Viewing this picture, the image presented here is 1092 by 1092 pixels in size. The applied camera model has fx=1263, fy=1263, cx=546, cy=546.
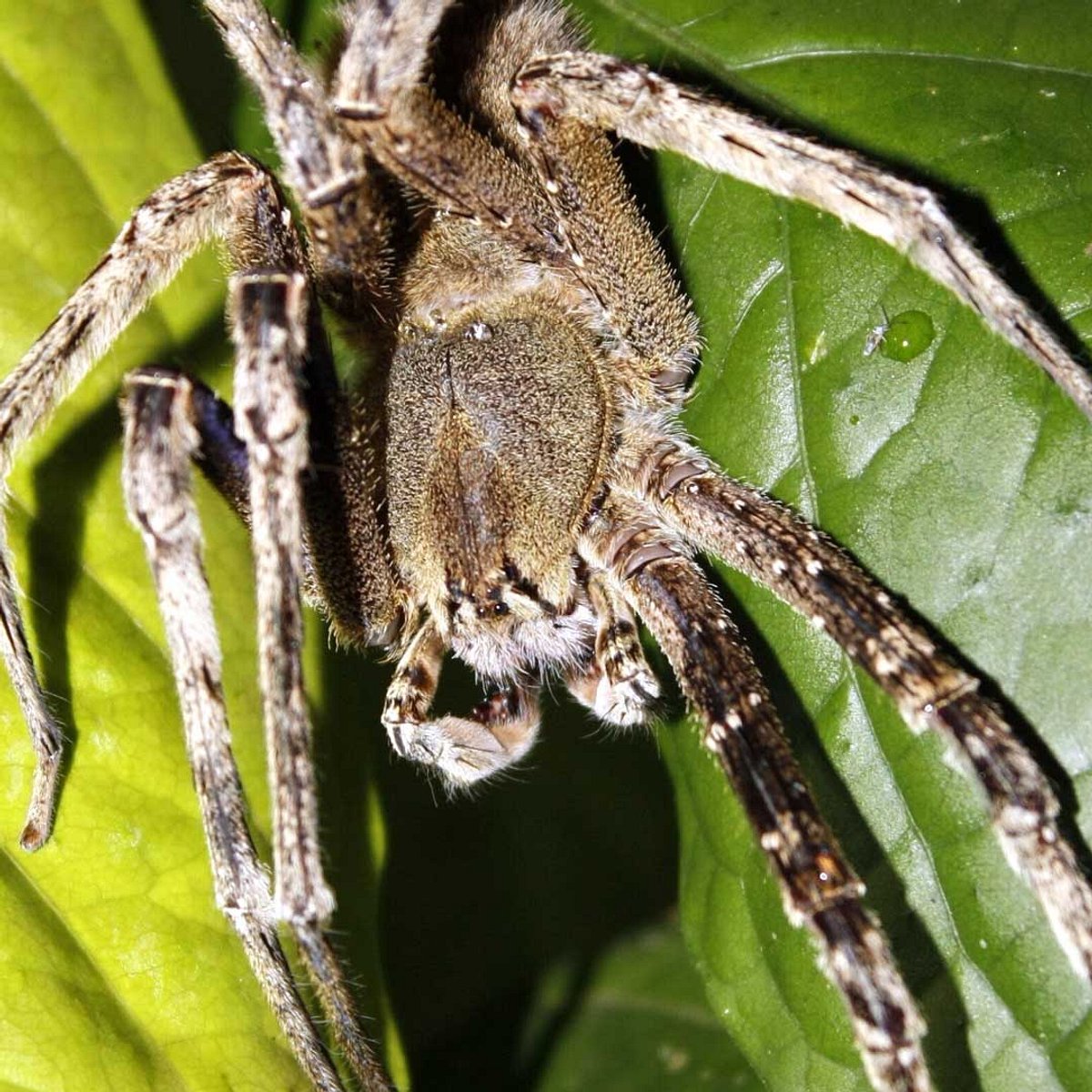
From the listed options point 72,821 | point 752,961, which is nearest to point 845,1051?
point 752,961

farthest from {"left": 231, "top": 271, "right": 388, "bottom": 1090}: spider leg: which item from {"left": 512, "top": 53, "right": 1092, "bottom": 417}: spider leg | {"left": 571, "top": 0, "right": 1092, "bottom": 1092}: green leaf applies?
{"left": 571, "top": 0, "right": 1092, "bottom": 1092}: green leaf

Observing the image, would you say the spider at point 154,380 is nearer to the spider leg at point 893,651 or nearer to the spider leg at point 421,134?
the spider leg at point 421,134

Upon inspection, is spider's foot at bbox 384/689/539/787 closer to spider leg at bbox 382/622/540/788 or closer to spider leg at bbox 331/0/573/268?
spider leg at bbox 382/622/540/788

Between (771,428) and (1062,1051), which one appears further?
(771,428)

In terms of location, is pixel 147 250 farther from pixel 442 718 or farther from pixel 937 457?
pixel 937 457

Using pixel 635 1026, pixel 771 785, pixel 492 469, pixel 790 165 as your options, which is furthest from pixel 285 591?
pixel 635 1026

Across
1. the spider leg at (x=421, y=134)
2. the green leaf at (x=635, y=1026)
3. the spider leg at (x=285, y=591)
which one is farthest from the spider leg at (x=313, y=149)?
the green leaf at (x=635, y=1026)

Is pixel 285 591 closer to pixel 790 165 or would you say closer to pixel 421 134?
pixel 421 134
